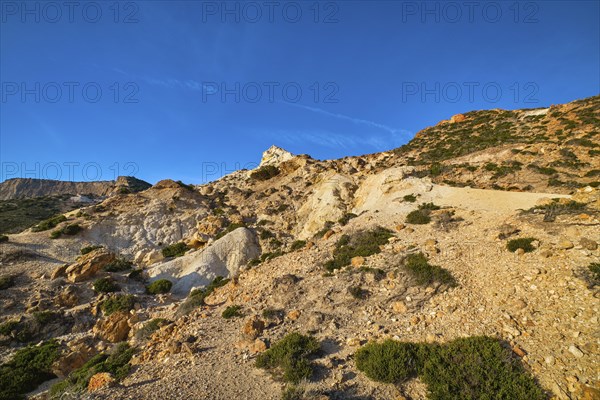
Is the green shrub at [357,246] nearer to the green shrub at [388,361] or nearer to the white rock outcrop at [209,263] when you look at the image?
the green shrub at [388,361]

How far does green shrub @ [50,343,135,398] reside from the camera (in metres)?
9.88

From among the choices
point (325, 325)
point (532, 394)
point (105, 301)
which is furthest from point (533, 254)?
point (105, 301)

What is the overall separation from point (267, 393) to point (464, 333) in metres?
6.09

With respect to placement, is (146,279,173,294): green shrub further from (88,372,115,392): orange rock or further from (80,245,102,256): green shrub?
(88,372,115,392): orange rock

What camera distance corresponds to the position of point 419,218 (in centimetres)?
1930

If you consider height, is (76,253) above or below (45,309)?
above

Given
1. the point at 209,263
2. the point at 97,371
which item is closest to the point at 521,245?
the point at 97,371

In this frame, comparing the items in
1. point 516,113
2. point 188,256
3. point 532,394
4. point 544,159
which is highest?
point 516,113

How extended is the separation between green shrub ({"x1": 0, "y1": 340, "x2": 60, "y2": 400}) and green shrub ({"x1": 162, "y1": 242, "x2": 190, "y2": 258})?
1497cm

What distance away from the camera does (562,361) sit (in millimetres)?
7793

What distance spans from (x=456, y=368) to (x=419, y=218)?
12.1 metres

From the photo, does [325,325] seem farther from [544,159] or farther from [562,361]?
[544,159]

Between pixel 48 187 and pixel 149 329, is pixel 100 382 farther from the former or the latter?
pixel 48 187

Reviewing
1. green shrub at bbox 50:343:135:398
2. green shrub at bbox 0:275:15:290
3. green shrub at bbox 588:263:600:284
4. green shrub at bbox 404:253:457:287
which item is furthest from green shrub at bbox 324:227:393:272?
green shrub at bbox 0:275:15:290
